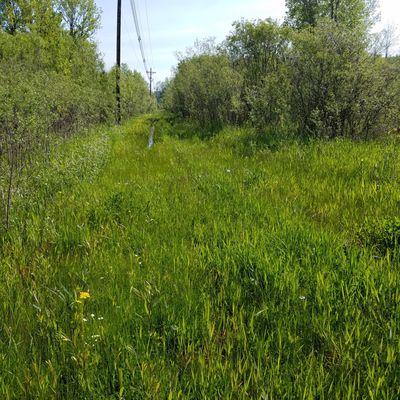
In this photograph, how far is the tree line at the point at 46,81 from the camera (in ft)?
26.2

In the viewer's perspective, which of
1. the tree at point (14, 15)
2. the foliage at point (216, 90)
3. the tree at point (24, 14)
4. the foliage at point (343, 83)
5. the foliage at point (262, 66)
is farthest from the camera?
the tree at point (14, 15)

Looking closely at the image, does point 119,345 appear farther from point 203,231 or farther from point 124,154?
point 124,154

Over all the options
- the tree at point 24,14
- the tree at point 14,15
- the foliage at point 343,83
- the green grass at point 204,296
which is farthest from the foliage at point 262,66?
the tree at point 14,15

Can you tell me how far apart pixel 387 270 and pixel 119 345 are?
6.10ft

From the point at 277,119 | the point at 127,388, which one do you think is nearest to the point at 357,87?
the point at 277,119

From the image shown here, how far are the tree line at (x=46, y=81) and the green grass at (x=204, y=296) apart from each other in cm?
149

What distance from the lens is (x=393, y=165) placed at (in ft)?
16.8

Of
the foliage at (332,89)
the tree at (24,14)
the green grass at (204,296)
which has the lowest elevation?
the green grass at (204,296)

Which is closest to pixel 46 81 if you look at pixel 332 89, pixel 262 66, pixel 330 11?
pixel 262 66

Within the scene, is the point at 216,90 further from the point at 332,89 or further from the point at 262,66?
the point at 332,89

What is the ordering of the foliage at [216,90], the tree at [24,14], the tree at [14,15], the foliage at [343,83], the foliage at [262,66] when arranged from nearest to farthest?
the foliage at [343,83]
the foliage at [262,66]
the foliage at [216,90]
the tree at [24,14]
the tree at [14,15]

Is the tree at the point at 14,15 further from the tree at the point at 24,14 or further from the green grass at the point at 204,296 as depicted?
the green grass at the point at 204,296

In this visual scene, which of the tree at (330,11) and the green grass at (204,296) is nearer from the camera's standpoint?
the green grass at (204,296)

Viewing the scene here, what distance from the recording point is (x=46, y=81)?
11.7 metres
